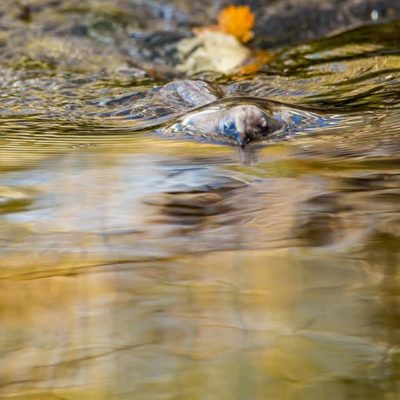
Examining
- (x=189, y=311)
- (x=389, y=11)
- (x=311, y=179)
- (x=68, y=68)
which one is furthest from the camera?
(x=389, y=11)

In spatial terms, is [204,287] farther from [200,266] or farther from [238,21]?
[238,21]

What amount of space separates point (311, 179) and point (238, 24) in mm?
2300

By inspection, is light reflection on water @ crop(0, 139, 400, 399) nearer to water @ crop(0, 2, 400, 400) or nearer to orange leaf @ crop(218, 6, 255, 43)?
water @ crop(0, 2, 400, 400)

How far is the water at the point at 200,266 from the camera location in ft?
4.39

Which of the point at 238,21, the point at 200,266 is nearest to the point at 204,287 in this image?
the point at 200,266

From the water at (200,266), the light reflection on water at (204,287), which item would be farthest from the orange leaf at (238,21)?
the light reflection on water at (204,287)

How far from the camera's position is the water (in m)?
1.34

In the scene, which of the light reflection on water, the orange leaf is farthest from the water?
the orange leaf

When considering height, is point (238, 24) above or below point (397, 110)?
above

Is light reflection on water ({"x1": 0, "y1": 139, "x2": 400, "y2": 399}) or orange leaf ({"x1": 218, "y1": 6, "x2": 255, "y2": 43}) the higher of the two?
orange leaf ({"x1": 218, "y1": 6, "x2": 255, "y2": 43})

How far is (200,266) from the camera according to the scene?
1.54m

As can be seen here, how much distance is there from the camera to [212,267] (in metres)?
1.53

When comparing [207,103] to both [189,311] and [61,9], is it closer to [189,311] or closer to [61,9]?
[189,311]

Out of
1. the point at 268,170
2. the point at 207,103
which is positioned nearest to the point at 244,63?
the point at 207,103
